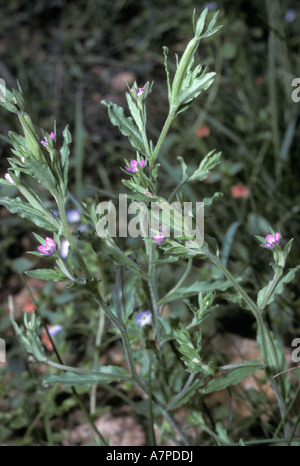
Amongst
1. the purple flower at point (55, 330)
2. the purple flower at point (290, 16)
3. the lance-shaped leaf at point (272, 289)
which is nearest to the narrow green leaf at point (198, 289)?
the lance-shaped leaf at point (272, 289)

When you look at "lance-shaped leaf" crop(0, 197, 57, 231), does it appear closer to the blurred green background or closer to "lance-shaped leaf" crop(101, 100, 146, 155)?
"lance-shaped leaf" crop(101, 100, 146, 155)

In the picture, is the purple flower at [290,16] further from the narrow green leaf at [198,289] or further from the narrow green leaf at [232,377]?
the narrow green leaf at [232,377]

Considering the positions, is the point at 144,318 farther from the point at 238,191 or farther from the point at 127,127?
the point at 238,191

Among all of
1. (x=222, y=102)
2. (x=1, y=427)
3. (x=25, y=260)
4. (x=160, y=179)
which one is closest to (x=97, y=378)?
(x=1, y=427)

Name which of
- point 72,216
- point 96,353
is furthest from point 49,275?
point 72,216

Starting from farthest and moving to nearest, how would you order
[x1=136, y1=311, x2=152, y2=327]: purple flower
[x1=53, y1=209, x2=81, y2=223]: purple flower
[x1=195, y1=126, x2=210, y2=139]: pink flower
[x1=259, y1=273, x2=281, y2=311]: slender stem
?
1. [x1=195, y1=126, x2=210, y2=139]: pink flower
2. [x1=53, y1=209, x2=81, y2=223]: purple flower
3. [x1=136, y1=311, x2=152, y2=327]: purple flower
4. [x1=259, y1=273, x2=281, y2=311]: slender stem

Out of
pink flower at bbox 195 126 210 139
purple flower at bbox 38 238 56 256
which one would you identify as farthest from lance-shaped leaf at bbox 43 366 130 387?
pink flower at bbox 195 126 210 139

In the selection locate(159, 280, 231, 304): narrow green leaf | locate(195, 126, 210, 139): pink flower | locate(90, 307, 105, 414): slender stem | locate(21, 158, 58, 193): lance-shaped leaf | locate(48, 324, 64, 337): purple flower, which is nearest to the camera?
locate(21, 158, 58, 193): lance-shaped leaf
